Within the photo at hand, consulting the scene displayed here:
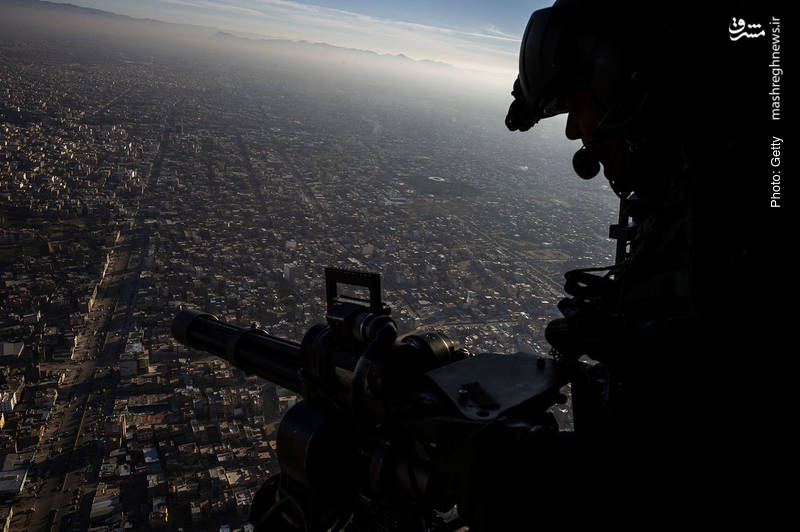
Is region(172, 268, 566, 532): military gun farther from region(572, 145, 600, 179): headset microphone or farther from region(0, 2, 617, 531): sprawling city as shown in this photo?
region(0, 2, 617, 531): sprawling city

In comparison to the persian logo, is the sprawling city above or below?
below

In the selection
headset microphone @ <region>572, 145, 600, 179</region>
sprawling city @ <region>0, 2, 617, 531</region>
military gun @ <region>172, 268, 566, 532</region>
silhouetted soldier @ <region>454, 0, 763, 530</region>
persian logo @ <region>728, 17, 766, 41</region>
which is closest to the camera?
silhouetted soldier @ <region>454, 0, 763, 530</region>

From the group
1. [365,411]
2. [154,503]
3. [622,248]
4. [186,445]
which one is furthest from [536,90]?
[186,445]

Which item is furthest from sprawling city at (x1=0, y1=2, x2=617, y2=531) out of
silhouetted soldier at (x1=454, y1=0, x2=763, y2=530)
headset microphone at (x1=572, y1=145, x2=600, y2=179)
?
silhouetted soldier at (x1=454, y1=0, x2=763, y2=530)

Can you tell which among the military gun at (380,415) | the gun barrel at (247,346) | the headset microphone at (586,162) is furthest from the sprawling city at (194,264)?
the headset microphone at (586,162)

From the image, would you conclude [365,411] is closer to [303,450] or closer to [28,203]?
[303,450]

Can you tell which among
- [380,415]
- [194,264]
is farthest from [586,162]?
[194,264]
